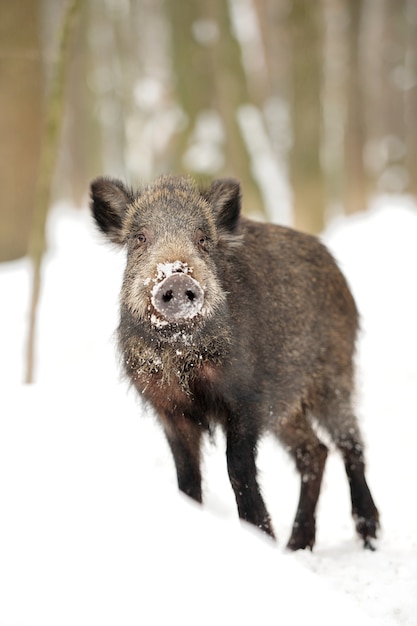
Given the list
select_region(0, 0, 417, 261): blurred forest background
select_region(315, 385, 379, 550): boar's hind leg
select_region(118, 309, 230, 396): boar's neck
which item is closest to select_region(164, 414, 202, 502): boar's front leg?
select_region(118, 309, 230, 396): boar's neck

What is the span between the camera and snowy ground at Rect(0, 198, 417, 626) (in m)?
3.13

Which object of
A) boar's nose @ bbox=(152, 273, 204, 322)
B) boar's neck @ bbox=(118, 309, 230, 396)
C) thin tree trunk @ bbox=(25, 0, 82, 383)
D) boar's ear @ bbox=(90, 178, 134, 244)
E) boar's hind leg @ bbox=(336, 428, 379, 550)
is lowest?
boar's hind leg @ bbox=(336, 428, 379, 550)

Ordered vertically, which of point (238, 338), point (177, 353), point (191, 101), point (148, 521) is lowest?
point (148, 521)

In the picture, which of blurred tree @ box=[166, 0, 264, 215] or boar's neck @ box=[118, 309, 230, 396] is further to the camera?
blurred tree @ box=[166, 0, 264, 215]

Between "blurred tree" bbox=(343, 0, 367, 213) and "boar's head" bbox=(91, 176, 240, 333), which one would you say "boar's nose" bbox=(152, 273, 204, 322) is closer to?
"boar's head" bbox=(91, 176, 240, 333)

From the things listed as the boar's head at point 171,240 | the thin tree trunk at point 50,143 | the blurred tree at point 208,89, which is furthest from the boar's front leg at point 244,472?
the blurred tree at point 208,89

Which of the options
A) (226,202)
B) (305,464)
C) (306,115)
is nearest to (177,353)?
(226,202)

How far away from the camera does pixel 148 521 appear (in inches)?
140

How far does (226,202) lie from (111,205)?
2.36 feet

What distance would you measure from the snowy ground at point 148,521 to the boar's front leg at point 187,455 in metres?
0.25

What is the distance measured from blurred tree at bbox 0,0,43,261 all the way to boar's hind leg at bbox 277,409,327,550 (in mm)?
5771

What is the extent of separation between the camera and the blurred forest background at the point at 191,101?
10.6 meters

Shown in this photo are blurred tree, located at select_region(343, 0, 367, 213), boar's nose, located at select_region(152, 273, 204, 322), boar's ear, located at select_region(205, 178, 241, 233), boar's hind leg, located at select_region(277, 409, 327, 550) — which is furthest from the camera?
blurred tree, located at select_region(343, 0, 367, 213)

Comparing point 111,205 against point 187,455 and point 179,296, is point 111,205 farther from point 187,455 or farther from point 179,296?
point 187,455
